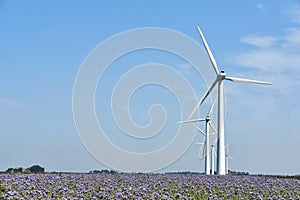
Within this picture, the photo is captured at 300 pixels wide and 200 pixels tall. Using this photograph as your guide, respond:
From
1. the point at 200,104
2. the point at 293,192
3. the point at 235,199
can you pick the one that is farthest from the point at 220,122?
the point at 235,199

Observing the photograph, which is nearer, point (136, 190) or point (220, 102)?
point (136, 190)

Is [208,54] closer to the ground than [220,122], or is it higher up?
higher up

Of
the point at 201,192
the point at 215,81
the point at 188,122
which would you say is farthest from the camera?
the point at 188,122

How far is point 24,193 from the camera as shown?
11984 mm

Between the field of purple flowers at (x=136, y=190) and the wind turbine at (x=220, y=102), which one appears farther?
the wind turbine at (x=220, y=102)

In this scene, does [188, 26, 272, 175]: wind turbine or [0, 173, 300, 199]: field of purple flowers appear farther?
[188, 26, 272, 175]: wind turbine

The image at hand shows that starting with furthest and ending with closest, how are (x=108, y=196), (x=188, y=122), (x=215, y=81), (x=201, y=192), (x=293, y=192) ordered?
1. (x=188, y=122)
2. (x=215, y=81)
3. (x=293, y=192)
4. (x=201, y=192)
5. (x=108, y=196)

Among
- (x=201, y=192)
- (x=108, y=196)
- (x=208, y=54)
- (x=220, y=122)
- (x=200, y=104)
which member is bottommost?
(x=108, y=196)

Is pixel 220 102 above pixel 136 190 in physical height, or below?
above

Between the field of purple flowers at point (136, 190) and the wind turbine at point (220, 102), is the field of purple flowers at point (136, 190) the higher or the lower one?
the lower one

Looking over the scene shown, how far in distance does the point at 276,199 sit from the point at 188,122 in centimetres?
2420

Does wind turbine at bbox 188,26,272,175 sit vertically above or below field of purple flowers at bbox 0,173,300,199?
above

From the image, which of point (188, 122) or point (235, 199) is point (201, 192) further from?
point (188, 122)

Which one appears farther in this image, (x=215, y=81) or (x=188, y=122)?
(x=188, y=122)
